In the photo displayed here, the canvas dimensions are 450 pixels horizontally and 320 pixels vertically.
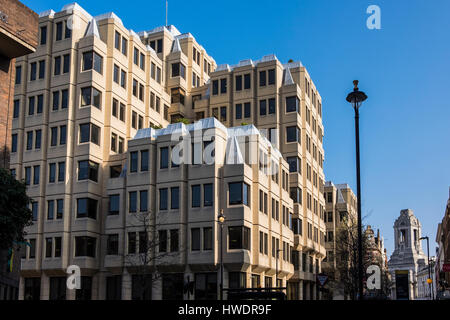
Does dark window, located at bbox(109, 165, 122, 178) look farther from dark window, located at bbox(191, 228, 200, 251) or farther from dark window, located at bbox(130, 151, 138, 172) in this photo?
dark window, located at bbox(191, 228, 200, 251)

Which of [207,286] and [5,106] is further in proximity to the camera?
[207,286]

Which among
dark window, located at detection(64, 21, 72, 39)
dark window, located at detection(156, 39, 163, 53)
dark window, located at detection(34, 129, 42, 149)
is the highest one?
dark window, located at detection(156, 39, 163, 53)

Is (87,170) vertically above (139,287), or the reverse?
(87,170)

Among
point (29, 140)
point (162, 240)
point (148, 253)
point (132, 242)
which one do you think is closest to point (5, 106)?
point (148, 253)

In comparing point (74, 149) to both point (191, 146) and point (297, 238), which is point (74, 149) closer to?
point (191, 146)

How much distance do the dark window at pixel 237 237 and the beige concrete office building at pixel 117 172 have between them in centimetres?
20

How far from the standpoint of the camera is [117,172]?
60281 mm

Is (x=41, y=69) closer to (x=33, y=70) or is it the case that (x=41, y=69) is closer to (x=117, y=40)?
(x=33, y=70)

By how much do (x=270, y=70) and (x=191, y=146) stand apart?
2102 centimetres

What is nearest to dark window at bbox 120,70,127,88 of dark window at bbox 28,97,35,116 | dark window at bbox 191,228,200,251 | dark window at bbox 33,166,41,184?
dark window at bbox 28,97,35,116

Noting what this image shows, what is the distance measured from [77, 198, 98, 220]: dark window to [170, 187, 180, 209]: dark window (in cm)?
846

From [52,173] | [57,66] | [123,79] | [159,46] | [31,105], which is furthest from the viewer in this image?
[159,46]

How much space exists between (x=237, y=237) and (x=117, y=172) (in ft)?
50.6

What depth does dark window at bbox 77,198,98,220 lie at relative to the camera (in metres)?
57.1
